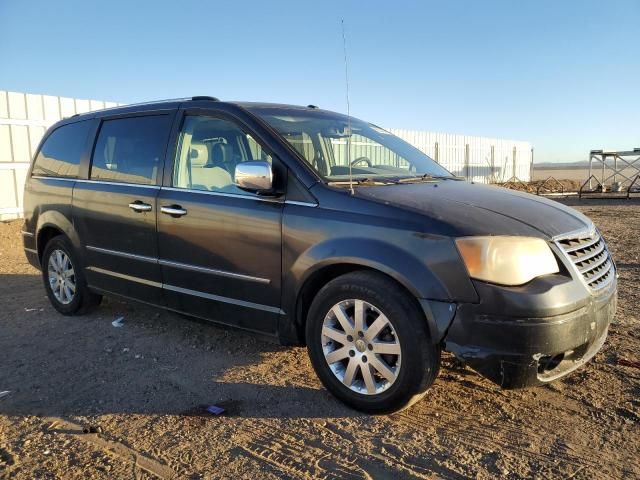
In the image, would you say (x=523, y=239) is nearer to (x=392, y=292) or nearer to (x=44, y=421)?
(x=392, y=292)

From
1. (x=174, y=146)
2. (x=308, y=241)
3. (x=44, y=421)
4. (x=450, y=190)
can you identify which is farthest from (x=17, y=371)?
(x=450, y=190)

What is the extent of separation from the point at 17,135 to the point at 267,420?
33.6 ft

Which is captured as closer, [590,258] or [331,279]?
[590,258]

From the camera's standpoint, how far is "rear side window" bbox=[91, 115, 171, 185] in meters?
4.21

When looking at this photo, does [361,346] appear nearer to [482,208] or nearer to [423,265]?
[423,265]

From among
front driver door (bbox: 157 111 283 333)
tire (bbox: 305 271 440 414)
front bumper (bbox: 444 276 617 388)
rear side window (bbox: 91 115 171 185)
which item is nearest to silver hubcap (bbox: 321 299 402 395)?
tire (bbox: 305 271 440 414)

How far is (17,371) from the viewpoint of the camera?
390 centimetres

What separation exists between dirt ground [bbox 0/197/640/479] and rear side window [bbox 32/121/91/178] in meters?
1.73

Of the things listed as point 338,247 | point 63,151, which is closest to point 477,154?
point 63,151

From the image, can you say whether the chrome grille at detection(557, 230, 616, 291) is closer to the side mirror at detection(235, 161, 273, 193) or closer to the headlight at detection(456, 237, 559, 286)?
the headlight at detection(456, 237, 559, 286)

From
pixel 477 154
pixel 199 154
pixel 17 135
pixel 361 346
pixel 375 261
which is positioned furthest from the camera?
pixel 477 154

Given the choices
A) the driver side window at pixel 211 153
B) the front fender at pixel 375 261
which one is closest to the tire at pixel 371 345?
the front fender at pixel 375 261

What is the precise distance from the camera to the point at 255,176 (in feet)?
10.9

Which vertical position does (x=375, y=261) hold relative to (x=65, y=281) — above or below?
above
